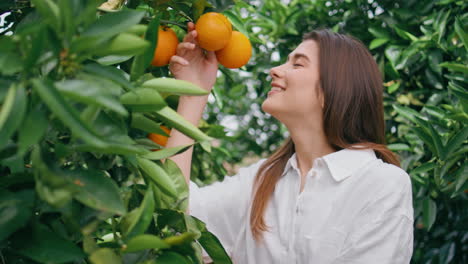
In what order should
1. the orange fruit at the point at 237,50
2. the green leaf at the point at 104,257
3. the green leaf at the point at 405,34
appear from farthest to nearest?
the green leaf at the point at 405,34
the orange fruit at the point at 237,50
the green leaf at the point at 104,257

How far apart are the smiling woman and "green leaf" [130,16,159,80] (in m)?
0.45

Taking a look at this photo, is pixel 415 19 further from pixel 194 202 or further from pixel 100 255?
pixel 100 255

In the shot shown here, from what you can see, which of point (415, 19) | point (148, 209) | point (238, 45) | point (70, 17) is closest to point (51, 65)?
point (70, 17)

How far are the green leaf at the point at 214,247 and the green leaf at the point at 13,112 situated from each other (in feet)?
1.26

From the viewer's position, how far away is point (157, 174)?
677 millimetres

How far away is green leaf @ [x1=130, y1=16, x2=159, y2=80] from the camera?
2.04 ft

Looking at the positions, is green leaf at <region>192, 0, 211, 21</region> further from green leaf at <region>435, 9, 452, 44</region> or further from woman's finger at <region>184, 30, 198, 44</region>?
green leaf at <region>435, 9, 452, 44</region>

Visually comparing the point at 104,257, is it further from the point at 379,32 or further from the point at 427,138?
the point at 379,32

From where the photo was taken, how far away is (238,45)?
43.1 inches

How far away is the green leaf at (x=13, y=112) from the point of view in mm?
464

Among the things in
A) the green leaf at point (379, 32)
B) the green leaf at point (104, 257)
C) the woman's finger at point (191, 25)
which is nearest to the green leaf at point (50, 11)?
the green leaf at point (104, 257)

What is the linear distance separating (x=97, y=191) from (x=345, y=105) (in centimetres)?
96

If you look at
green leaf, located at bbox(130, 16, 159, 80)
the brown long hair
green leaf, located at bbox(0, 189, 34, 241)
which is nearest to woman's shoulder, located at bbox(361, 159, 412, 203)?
the brown long hair

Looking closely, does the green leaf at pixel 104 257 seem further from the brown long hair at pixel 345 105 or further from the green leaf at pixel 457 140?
the green leaf at pixel 457 140
